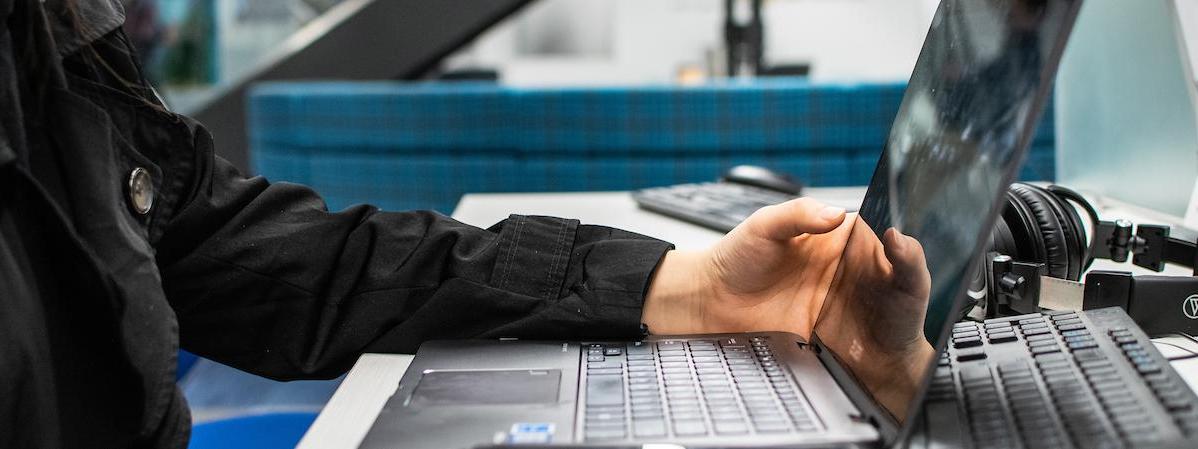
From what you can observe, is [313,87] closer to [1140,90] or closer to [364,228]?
[364,228]

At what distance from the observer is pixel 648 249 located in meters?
0.70

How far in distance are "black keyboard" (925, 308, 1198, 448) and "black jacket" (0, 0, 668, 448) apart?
9.2 inches

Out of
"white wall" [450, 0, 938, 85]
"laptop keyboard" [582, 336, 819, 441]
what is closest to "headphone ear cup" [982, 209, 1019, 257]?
"laptop keyboard" [582, 336, 819, 441]

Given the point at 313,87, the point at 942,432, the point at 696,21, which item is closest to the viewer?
the point at 942,432

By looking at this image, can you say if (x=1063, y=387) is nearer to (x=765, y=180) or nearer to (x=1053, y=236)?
(x=1053, y=236)

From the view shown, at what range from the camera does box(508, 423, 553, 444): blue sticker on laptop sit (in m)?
0.44

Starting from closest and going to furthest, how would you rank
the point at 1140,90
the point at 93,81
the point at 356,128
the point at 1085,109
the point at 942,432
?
1. the point at 942,432
2. the point at 93,81
3. the point at 1140,90
4. the point at 1085,109
5. the point at 356,128

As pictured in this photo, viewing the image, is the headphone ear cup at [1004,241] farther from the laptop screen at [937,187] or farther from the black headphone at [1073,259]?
the laptop screen at [937,187]

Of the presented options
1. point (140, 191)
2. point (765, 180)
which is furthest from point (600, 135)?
point (140, 191)

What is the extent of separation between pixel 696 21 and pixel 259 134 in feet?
12.6

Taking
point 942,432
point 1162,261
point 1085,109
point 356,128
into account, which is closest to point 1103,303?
point 1162,261

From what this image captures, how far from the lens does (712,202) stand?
46.8 inches

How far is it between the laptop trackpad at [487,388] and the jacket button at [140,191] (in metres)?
0.22

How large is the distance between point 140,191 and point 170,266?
0.10m
